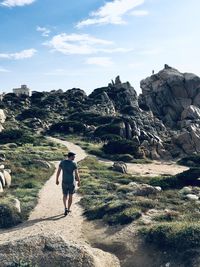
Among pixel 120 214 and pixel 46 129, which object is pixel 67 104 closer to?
pixel 46 129

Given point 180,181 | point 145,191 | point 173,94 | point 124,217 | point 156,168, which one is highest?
point 173,94

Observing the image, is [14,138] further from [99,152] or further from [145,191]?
[145,191]

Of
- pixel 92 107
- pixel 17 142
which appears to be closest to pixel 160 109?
pixel 92 107

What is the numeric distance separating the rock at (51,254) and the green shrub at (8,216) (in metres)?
4.71

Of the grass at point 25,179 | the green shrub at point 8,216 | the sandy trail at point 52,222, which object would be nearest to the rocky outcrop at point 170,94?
the grass at point 25,179

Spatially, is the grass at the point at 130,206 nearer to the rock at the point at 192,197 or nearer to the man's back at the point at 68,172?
the rock at the point at 192,197

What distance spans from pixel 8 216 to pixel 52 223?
2.21 m

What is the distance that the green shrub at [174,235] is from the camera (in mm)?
13422

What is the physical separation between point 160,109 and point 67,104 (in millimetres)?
28311

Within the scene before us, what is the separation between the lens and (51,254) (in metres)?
12.6

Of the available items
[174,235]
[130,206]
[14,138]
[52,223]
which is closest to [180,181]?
[130,206]

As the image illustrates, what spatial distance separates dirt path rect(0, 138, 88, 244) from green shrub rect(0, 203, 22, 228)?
0.49m

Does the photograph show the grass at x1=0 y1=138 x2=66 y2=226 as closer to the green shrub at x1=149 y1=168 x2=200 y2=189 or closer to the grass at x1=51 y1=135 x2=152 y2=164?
the grass at x1=51 y1=135 x2=152 y2=164

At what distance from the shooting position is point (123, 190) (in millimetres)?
24609
